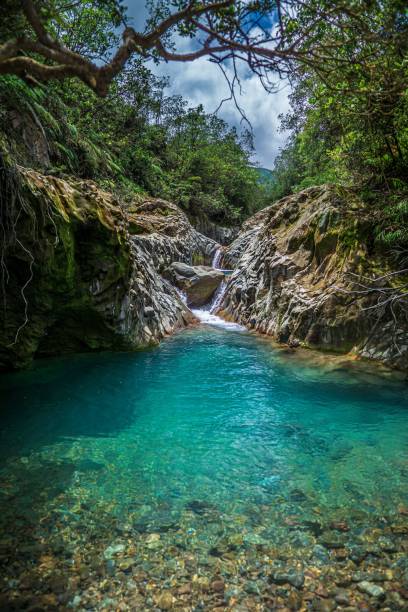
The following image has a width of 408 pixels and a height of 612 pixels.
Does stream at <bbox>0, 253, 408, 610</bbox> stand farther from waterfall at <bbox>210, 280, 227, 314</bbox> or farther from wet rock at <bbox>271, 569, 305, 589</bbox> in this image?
waterfall at <bbox>210, 280, 227, 314</bbox>

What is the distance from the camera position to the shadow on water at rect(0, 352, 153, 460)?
5598mm

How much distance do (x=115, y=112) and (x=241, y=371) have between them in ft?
56.5

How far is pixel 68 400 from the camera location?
7.07 m

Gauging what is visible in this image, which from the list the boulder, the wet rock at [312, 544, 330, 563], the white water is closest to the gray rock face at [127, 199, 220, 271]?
the white water

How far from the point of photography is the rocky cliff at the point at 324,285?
30.4 feet

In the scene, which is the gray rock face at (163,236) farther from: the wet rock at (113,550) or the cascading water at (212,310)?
the wet rock at (113,550)

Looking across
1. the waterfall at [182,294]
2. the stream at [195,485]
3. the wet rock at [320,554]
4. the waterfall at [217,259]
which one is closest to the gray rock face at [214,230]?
the waterfall at [217,259]

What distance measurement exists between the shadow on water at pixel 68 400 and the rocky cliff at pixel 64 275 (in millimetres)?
729

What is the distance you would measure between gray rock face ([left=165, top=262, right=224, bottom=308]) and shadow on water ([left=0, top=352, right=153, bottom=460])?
26.5 ft

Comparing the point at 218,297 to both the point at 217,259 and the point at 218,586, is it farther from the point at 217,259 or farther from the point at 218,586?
the point at 218,586

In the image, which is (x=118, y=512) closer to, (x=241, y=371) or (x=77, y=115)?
(x=241, y=371)

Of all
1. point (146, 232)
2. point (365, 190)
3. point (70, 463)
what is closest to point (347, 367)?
point (365, 190)

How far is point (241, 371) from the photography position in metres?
9.12

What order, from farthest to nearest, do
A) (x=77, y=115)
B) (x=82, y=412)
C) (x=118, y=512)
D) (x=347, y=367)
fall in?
1. (x=77, y=115)
2. (x=347, y=367)
3. (x=82, y=412)
4. (x=118, y=512)
